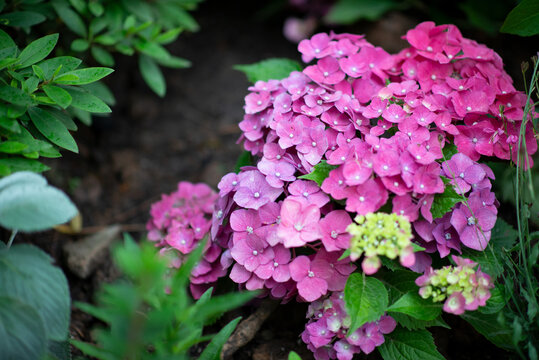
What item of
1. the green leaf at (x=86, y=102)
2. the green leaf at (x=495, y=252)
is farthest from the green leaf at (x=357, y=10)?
the green leaf at (x=86, y=102)

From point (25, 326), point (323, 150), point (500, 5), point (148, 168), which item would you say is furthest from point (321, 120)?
point (500, 5)

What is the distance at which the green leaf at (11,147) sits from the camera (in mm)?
1449

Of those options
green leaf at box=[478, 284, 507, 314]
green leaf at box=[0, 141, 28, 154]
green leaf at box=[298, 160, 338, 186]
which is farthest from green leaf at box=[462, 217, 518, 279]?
green leaf at box=[0, 141, 28, 154]

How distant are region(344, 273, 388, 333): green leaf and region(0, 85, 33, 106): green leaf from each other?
1172mm

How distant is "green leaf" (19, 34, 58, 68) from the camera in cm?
157

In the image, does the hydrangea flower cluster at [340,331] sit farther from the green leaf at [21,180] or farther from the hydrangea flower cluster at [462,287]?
the green leaf at [21,180]

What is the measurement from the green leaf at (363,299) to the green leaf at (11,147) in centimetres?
110

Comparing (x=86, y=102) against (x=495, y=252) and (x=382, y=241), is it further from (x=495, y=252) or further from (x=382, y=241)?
(x=495, y=252)

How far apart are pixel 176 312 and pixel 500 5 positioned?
2.81 metres

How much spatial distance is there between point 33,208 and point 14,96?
1.44 feet

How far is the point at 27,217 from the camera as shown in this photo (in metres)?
1.25

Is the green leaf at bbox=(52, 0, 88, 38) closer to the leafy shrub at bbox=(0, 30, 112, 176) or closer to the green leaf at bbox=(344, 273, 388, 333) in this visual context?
the leafy shrub at bbox=(0, 30, 112, 176)

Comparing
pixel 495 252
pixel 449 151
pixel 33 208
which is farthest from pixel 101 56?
pixel 495 252

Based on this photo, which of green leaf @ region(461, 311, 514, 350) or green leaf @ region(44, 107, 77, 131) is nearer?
green leaf @ region(461, 311, 514, 350)
